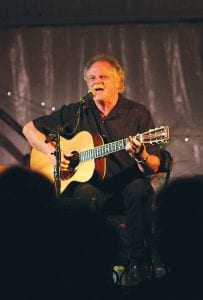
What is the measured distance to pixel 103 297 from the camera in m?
1.80

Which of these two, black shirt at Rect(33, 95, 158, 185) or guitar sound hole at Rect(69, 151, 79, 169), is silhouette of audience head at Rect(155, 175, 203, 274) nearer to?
black shirt at Rect(33, 95, 158, 185)

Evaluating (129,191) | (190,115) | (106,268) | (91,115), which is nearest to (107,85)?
(91,115)

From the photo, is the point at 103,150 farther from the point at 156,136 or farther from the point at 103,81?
the point at 103,81

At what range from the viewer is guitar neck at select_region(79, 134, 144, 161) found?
4.27m

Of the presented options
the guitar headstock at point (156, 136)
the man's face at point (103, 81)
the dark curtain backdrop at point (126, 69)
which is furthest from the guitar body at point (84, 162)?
the dark curtain backdrop at point (126, 69)

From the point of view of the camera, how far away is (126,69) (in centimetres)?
587

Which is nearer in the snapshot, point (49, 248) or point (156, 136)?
point (49, 248)

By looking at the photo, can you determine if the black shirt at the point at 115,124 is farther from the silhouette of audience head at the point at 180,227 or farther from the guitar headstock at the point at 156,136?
the silhouette of audience head at the point at 180,227

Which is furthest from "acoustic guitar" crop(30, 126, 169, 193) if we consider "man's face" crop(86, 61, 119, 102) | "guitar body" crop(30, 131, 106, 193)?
"man's face" crop(86, 61, 119, 102)

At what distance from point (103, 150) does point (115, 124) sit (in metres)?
0.33

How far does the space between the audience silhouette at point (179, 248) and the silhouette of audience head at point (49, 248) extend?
0.50 feet

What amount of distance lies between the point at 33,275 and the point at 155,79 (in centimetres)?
433

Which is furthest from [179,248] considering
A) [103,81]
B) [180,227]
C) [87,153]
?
[103,81]

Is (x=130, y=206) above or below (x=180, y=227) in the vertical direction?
above
